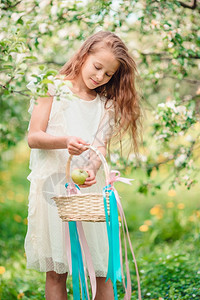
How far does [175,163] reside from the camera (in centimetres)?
286

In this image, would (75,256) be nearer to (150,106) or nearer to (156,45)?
(150,106)

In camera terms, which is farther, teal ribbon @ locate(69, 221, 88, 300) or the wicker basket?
teal ribbon @ locate(69, 221, 88, 300)

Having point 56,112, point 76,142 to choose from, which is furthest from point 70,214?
point 56,112

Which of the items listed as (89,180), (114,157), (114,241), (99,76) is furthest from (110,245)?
(114,157)

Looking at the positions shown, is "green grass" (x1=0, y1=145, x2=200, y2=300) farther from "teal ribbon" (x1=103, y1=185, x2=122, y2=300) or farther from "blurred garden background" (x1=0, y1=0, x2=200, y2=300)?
"teal ribbon" (x1=103, y1=185, x2=122, y2=300)

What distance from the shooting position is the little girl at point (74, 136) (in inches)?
80.8

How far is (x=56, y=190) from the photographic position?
2061 millimetres

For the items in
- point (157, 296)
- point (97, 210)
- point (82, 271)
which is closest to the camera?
point (97, 210)

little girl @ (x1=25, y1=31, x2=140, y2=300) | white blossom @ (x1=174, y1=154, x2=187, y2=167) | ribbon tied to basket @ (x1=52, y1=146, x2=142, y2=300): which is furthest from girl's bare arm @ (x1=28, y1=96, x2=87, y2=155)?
white blossom @ (x1=174, y1=154, x2=187, y2=167)

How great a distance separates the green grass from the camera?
2.69 metres

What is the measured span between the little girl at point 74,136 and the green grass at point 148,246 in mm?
649

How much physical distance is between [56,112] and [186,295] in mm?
1310

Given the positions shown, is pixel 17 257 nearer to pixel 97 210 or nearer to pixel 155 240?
pixel 155 240

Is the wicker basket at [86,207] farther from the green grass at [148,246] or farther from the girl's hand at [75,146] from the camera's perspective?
the green grass at [148,246]
